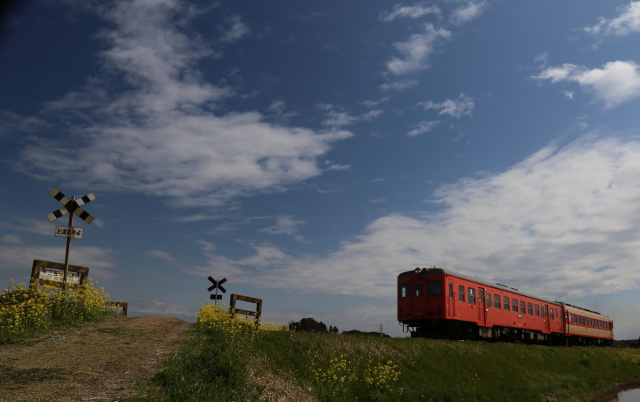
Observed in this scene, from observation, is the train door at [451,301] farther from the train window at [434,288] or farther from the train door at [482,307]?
the train door at [482,307]

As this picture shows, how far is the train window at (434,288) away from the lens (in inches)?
925

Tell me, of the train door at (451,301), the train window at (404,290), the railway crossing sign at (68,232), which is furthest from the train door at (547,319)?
the railway crossing sign at (68,232)

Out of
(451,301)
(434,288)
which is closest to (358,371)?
(434,288)

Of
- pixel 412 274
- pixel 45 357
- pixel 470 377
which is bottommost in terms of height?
pixel 470 377

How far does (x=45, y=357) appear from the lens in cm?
972

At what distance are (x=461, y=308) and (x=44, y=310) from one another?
18.7 meters

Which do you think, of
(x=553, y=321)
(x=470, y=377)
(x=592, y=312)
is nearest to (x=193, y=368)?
(x=470, y=377)

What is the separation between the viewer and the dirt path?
7.46m

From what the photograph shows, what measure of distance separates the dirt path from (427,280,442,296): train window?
13.7 metres

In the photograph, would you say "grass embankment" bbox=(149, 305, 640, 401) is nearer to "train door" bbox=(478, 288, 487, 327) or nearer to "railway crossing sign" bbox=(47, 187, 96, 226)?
"train door" bbox=(478, 288, 487, 327)

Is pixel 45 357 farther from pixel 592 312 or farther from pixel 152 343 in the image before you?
pixel 592 312

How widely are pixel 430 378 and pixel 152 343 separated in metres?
9.72

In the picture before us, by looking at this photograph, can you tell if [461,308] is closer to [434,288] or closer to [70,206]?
[434,288]

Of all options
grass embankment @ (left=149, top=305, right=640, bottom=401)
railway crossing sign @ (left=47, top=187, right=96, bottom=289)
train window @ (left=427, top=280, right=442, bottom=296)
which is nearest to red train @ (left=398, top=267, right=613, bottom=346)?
train window @ (left=427, top=280, right=442, bottom=296)
